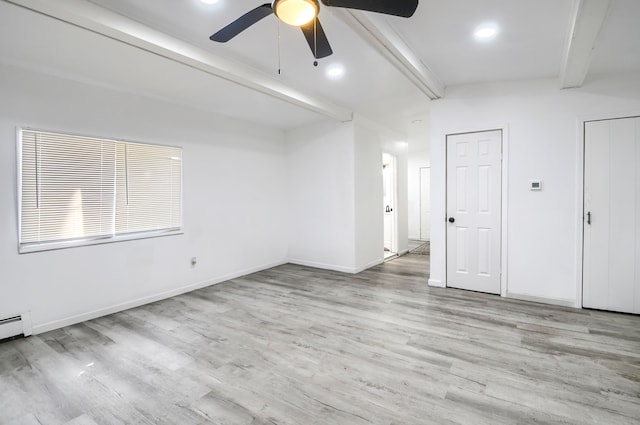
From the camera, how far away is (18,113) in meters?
2.94

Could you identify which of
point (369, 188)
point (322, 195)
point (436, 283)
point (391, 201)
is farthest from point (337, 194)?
point (436, 283)

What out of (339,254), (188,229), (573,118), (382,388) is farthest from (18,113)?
(573,118)

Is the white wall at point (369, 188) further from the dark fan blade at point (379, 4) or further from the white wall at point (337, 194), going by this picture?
the dark fan blade at point (379, 4)

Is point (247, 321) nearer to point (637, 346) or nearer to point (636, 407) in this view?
point (636, 407)

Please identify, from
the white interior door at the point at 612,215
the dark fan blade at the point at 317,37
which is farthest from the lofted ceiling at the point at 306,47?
the white interior door at the point at 612,215

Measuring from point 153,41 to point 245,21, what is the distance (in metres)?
1.05

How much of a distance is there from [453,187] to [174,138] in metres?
3.90

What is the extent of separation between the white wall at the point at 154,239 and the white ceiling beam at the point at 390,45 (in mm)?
2929

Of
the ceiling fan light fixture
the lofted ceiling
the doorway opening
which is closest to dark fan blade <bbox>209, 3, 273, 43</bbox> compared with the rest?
the ceiling fan light fixture

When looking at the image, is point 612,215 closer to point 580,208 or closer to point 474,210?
point 580,208

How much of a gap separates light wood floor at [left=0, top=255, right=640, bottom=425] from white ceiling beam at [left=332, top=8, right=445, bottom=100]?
259cm

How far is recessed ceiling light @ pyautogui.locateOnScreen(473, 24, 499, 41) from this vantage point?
257 cm

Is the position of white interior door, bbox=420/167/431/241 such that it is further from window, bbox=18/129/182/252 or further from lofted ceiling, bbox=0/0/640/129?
window, bbox=18/129/182/252

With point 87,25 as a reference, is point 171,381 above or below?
below
